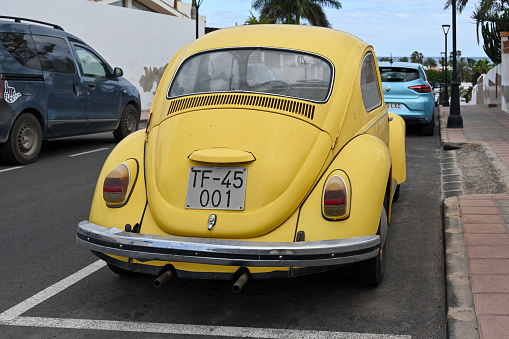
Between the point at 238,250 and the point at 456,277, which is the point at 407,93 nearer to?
the point at 456,277

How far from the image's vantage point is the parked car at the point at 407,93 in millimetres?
12898

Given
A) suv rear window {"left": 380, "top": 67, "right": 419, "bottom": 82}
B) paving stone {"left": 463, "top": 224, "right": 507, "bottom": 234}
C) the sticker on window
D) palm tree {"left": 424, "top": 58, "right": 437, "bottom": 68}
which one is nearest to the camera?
paving stone {"left": 463, "top": 224, "right": 507, "bottom": 234}

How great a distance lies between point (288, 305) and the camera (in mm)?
4055

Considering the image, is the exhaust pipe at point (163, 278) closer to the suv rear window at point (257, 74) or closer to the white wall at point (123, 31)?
the suv rear window at point (257, 74)

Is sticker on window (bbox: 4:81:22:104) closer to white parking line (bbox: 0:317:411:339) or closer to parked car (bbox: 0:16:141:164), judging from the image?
parked car (bbox: 0:16:141:164)

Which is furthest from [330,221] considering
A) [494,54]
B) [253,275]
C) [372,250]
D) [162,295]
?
[494,54]

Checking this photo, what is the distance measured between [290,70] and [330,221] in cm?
136

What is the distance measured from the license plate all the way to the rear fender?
41cm

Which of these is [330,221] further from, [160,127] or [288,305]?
[160,127]

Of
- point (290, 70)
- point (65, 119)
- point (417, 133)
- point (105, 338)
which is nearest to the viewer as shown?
point (105, 338)

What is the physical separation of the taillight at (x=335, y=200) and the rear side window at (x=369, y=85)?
1.30m

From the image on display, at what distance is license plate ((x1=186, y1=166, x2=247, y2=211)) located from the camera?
3814mm

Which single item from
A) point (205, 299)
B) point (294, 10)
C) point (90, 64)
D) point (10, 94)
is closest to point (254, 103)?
point (205, 299)

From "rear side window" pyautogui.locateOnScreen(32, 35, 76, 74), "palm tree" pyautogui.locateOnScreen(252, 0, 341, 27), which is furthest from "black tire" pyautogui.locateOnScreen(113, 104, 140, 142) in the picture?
"palm tree" pyautogui.locateOnScreen(252, 0, 341, 27)
